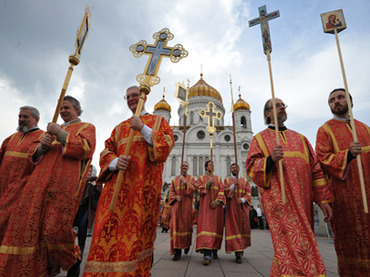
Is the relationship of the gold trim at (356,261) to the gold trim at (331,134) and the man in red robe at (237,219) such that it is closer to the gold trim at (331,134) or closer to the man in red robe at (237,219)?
the gold trim at (331,134)

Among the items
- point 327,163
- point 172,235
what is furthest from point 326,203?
point 172,235

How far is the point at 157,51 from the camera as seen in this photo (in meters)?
3.02

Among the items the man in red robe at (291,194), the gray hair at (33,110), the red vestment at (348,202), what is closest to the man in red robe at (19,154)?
the gray hair at (33,110)

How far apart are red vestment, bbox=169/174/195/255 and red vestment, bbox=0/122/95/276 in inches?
99.1

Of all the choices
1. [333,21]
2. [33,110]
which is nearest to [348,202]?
[333,21]

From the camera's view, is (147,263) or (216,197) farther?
(216,197)

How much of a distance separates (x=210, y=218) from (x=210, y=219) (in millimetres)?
21

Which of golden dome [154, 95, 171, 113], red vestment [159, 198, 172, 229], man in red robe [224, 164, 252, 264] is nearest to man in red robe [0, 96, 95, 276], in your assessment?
man in red robe [224, 164, 252, 264]

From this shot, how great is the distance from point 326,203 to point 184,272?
7.55 feet

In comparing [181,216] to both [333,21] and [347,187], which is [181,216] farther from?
[333,21]

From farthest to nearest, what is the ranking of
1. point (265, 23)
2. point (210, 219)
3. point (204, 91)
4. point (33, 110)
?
1. point (204, 91)
2. point (210, 219)
3. point (33, 110)
4. point (265, 23)

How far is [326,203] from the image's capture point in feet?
7.96

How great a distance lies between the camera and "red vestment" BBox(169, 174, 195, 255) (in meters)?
4.80

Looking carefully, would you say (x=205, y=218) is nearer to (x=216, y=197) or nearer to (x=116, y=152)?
(x=216, y=197)
